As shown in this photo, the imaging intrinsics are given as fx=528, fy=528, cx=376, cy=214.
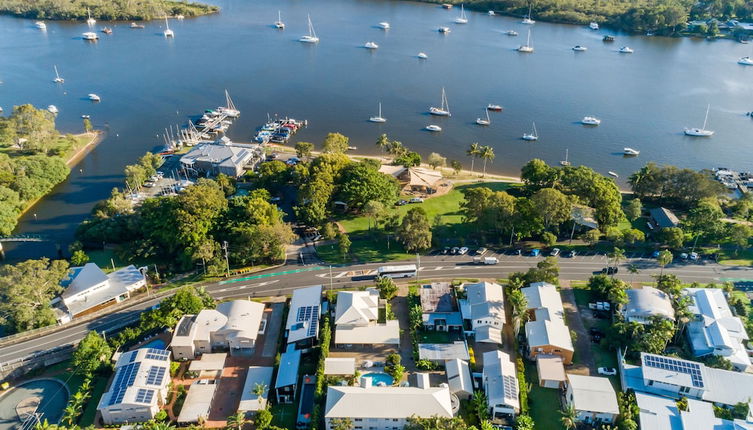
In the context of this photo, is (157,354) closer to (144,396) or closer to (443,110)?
(144,396)

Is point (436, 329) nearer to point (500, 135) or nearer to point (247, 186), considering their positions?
point (247, 186)

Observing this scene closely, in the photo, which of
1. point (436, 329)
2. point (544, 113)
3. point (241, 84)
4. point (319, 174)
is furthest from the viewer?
point (241, 84)

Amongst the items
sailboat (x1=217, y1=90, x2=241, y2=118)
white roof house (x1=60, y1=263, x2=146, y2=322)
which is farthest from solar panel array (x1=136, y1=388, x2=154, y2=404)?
sailboat (x1=217, y1=90, x2=241, y2=118)

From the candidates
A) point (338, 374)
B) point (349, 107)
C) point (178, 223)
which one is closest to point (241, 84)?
point (349, 107)

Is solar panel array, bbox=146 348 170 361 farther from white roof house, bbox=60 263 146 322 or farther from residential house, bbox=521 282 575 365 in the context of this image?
residential house, bbox=521 282 575 365

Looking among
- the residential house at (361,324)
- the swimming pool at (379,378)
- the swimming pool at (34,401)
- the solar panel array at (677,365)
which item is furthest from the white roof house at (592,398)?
the swimming pool at (34,401)
